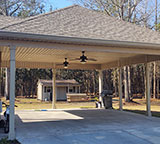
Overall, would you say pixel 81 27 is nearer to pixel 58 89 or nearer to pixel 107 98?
pixel 107 98

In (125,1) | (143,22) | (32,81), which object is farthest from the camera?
(32,81)

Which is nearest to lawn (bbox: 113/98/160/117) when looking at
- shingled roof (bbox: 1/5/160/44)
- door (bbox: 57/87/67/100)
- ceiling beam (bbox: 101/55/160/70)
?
ceiling beam (bbox: 101/55/160/70)

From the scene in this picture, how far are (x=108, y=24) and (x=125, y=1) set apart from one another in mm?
13087

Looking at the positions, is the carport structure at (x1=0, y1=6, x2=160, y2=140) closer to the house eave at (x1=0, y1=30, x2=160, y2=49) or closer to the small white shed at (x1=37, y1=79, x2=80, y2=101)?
the house eave at (x1=0, y1=30, x2=160, y2=49)

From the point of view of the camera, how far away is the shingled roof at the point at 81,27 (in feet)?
23.3

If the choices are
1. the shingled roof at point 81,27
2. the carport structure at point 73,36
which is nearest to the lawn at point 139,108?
the carport structure at point 73,36

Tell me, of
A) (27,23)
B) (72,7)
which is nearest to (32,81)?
(72,7)

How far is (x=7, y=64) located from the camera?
12797mm

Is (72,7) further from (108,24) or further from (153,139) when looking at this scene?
(153,139)

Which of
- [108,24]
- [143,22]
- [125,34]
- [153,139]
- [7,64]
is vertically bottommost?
[153,139]

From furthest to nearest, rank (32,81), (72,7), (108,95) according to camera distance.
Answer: (32,81), (108,95), (72,7)

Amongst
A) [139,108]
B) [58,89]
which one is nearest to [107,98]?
[139,108]

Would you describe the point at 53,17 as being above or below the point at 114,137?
above

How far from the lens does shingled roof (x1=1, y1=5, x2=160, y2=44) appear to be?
→ 709cm
